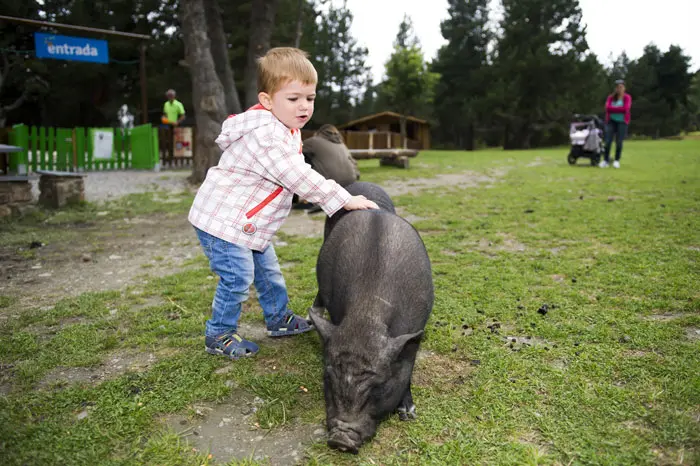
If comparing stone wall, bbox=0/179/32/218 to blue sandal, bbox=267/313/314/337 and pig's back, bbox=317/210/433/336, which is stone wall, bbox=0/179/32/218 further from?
pig's back, bbox=317/210/433/336

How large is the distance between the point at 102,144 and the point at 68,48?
10.0 feet

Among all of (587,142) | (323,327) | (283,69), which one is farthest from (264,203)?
(587,142)

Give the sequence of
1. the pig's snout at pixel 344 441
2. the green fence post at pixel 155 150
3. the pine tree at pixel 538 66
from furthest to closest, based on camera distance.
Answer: the pine tree at pixel 538 66 → the green fence post at pixel 155 150 → the pig's snout at pixel 344 441

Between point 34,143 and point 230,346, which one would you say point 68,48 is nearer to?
point 34,143

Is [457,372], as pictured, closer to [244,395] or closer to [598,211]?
[244,395]

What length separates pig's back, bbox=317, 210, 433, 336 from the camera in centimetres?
286

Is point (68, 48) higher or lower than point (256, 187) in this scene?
higher

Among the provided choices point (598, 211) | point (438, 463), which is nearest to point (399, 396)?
point (438, 463)

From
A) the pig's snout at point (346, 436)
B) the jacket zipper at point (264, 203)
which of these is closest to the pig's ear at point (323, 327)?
the pig's snout at point (346, 436)

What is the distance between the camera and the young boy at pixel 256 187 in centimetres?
328

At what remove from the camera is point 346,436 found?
2.37 m

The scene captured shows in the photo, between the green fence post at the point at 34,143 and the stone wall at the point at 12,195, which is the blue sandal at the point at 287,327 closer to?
the stone wall at the point at 12,195

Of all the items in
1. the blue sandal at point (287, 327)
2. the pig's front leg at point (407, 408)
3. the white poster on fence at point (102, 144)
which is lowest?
the pig's front leg at point (407, 408)

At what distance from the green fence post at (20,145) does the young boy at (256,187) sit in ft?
41.3
